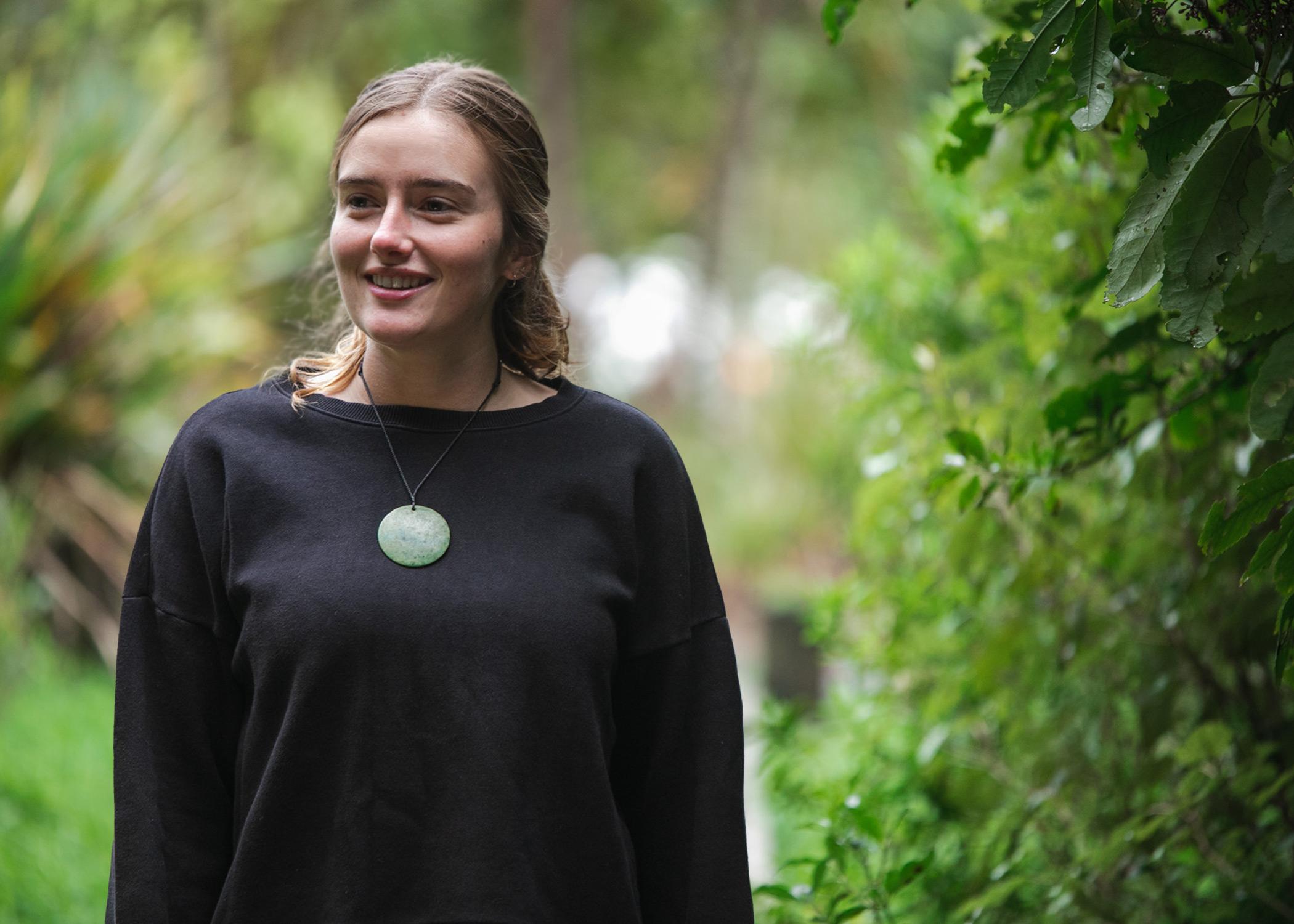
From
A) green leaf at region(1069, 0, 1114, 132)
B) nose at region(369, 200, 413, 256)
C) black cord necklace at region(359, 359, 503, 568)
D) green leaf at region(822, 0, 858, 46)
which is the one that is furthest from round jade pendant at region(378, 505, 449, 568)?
green leaf at region(1069, 0, 1114, 132)

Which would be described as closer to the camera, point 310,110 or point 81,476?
point 81,476

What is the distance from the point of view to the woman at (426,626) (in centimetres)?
171

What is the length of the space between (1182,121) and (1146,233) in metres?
0.13

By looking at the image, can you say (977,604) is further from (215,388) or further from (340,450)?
(215,388)

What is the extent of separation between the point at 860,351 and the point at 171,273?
16.3 ft

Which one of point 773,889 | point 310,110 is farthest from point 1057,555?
point 310,110

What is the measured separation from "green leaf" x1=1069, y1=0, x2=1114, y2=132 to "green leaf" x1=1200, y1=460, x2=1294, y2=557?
0.44m

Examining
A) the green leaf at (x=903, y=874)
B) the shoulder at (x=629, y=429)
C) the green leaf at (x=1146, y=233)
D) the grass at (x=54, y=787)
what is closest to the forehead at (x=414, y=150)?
the shoulder at (x=629, y=429)

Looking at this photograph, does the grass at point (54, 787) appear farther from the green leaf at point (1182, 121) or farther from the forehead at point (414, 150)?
the green leaf at point (1182, 121)

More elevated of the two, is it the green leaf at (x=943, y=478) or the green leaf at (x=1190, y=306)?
the green leaf at (x=943, y=478)

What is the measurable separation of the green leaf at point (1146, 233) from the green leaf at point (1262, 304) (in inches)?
5.3

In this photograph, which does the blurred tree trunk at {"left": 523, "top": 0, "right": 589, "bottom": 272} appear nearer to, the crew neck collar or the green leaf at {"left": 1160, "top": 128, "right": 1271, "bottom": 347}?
the crew neck collar

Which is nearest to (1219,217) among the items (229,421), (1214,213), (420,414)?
(1214,213)

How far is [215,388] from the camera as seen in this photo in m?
7.91
